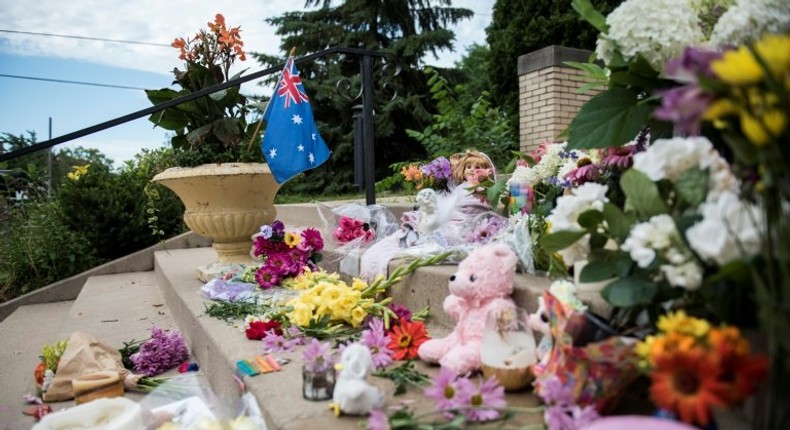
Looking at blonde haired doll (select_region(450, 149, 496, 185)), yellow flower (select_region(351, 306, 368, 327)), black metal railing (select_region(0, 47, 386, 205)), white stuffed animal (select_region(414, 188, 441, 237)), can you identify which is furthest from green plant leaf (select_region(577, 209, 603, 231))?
black metal railing (select_region(0, 47, 386, 205))

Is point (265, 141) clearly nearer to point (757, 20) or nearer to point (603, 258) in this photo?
point (603, 258)

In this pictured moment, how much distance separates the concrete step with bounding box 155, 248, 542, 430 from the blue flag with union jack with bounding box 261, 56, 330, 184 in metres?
0.89

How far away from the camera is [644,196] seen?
1.16 meters

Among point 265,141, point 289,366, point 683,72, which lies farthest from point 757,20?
point 265,141

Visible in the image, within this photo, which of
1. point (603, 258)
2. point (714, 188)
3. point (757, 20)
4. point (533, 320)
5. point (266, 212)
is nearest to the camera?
point (714, 188)

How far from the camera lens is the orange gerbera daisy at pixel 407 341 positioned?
175 centimetres

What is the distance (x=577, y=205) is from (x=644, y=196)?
0.16m

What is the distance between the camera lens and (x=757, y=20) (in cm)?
115

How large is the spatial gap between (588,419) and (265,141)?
2.48 m

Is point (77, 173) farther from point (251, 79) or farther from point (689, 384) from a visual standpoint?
point (689, 384)

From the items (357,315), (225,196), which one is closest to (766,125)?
(357,315)

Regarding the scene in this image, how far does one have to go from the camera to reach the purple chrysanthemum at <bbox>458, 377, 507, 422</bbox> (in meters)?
1.23

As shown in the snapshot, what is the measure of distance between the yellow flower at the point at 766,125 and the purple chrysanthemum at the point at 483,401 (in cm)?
76

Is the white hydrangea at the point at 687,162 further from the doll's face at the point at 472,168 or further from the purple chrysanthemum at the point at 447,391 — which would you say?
the doll's face at the point at 472,168
